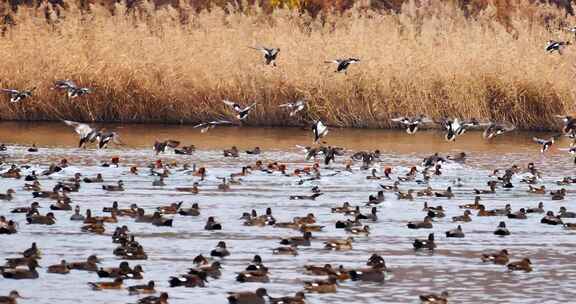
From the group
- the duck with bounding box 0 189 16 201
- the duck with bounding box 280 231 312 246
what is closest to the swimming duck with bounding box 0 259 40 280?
the duck with bounding box 280 231 312 246

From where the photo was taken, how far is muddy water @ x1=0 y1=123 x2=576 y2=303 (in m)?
16.6

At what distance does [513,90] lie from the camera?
36.2 meters

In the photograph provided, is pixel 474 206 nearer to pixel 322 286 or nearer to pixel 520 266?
pixel 520 266

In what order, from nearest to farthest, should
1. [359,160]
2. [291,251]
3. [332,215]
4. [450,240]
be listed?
[291,251], [450,240], [332,215], [359,160]

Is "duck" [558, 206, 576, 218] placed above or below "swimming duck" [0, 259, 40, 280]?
above

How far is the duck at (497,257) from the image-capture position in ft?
60.1

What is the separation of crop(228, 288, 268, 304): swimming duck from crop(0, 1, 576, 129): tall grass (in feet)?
69.3

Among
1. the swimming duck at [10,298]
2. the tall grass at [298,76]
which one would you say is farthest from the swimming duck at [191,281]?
the tall grass at [298,76]

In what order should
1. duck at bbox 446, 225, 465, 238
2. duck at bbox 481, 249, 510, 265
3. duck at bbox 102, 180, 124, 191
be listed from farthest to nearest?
duck at bbox 102, 180, 124, 191 < duck at bbox 446, 225, 465, 238 < duck at bbox 481, 249, 510, 265

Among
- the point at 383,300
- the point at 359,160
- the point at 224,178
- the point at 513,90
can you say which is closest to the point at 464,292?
the point at 383,300

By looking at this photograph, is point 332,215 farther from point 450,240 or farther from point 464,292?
point 464,292

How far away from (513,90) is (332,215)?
14244 mm

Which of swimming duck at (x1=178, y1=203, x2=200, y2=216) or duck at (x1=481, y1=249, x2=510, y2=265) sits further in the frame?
swimming duck at (x1=178, y1=203, x2=200, y2=216)

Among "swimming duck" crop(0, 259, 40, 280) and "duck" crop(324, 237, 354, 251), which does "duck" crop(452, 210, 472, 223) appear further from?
"swimming duck" crop(0, 259, 40, 280)
